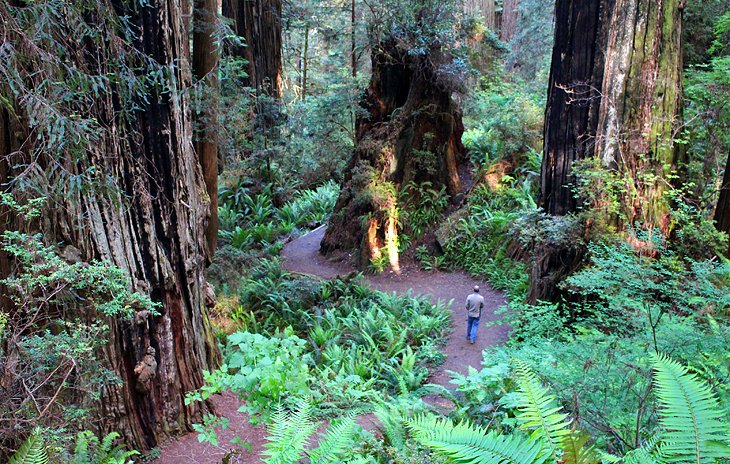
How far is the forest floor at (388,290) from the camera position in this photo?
4945 millimetres

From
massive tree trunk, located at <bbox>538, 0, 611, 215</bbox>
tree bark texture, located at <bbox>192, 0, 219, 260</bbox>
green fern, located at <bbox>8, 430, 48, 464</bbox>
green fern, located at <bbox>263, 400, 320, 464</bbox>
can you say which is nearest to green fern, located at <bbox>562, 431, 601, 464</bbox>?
green fern, located at <bbox>263, 400, 320, 464</bbox>

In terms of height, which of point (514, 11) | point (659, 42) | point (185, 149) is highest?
point (514, 11)

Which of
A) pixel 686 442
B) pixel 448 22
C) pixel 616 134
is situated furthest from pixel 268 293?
pixel 686 442

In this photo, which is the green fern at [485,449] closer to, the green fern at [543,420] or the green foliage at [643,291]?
the green fern at [543,420]

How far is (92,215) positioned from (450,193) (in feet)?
38.0

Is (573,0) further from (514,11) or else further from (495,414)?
(514,11)

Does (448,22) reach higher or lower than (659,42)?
higher

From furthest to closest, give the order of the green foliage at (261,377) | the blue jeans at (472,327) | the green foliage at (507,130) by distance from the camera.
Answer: the green foliage at (507,130), the blue jeans at (472,327), the green foliage at (261,377)

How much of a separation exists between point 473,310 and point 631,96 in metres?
4.18

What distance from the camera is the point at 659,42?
22.4 feet

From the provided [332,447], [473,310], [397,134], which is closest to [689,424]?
[332,447]

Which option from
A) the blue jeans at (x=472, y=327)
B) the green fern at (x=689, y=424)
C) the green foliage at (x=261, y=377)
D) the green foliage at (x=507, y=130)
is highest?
the green foliage at (x=507, y=130)

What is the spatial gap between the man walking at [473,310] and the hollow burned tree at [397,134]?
14.5 feet

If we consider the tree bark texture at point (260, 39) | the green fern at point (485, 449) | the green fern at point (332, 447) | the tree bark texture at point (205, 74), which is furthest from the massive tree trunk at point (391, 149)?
the green fern at point (485, 449)
